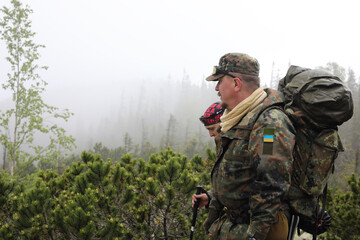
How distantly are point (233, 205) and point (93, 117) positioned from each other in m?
202

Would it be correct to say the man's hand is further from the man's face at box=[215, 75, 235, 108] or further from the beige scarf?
the man's face at box=[215, 75, 235, 108]

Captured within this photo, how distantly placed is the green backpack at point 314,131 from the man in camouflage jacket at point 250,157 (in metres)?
0.11

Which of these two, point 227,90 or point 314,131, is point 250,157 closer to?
point 314,131

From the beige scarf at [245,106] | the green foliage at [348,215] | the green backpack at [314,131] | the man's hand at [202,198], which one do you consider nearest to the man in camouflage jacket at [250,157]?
the beige scarf at [245,106]

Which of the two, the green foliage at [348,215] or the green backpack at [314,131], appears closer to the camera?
the green backpack at [314,131]

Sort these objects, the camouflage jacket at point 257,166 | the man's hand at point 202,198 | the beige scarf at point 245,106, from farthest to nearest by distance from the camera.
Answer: the man's hand at point 202,198, the beige scarf at point 245,106, the camouflage jacket at point 257,166

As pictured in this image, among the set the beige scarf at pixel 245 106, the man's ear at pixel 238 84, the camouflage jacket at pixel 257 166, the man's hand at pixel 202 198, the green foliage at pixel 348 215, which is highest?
the man's ear at pixel 238 84

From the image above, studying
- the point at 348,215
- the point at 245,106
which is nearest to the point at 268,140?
the point at 245,106

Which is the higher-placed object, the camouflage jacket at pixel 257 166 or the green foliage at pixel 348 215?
the camouflage jacket at pixel 257 166

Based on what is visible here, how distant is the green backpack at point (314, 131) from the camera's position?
1694 mm

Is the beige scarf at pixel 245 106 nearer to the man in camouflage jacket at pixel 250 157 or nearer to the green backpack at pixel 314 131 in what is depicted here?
the man in camouflage jacket at pixel 250 157

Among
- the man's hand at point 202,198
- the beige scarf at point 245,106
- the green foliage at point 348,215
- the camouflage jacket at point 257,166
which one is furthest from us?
the green foliage at point 348,215

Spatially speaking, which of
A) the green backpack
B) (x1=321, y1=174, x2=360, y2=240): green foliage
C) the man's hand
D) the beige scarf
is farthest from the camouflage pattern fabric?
(x1=321, y1=174, x2=360, y2=240): green foliage

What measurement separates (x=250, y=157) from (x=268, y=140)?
0.22 m
